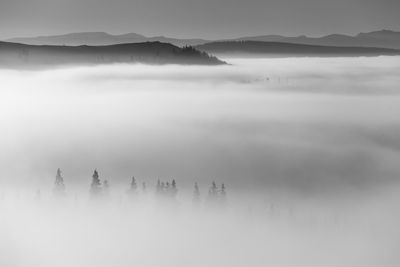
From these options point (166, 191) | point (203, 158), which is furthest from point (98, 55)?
point (166, 191)

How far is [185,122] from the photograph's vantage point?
376 ft

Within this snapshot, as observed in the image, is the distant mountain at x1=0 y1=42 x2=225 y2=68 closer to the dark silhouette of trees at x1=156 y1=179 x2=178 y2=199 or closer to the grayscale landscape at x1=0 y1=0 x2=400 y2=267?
the grayscale landscape at x1=0 y1=0 x2=400 y2=267

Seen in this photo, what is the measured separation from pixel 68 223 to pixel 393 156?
190ft

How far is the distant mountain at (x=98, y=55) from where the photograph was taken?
7362 cm

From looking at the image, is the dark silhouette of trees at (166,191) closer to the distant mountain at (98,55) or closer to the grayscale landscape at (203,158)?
the grayscale landscape at (203,158)

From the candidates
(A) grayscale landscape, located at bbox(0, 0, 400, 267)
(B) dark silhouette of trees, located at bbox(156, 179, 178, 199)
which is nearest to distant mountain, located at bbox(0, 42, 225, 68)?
(A) grayscale landscape, located at bbox(0, 0, 400, 267)

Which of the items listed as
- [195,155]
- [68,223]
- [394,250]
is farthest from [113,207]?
[195,155]

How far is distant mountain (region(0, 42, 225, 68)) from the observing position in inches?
2899

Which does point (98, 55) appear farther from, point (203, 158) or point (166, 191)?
point (166, 191)

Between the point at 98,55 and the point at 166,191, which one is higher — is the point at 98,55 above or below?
above

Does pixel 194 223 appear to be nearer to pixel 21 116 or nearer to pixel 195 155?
pixel 195 155

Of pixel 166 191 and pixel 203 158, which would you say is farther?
pixel 203 158

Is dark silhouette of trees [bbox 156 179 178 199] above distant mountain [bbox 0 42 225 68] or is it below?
below

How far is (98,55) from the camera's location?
8612cm
